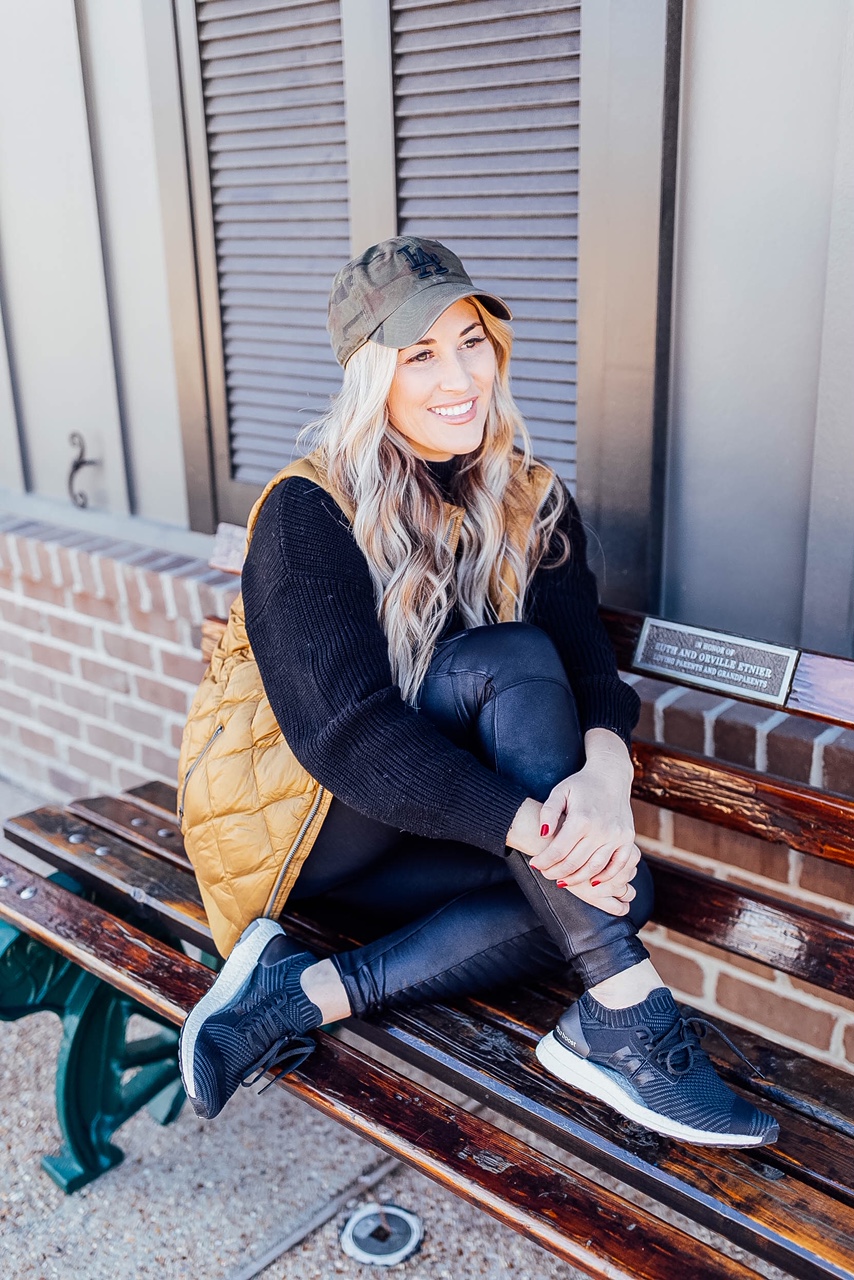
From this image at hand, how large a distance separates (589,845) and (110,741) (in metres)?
2.40

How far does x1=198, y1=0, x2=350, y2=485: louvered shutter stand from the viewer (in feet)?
9.43

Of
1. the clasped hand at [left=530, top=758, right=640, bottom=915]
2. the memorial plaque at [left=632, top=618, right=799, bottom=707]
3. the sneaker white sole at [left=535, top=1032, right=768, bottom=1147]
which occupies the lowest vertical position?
the sneaker white sole at [left=535, top=1032, right=768, bottom=1147]

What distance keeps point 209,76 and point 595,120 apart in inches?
46.1

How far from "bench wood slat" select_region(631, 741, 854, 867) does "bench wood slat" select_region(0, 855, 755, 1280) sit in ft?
2.21

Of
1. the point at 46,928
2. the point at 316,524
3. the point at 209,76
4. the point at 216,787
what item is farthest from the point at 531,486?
the point at 209,76

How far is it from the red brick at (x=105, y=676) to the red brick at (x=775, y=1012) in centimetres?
193

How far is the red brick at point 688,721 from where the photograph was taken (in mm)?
2332

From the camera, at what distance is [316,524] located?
75.4 inches

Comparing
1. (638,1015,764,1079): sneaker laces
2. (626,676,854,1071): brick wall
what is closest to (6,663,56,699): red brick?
(626,676,854,1071): brick wall

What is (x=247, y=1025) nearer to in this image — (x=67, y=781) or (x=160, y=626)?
(x=160, y=626)

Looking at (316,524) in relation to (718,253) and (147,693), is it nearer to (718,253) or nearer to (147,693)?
(718,253)

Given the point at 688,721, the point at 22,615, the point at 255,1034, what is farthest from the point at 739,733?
the point at 22,615

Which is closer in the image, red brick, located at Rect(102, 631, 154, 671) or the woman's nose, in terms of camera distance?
the woman's nose

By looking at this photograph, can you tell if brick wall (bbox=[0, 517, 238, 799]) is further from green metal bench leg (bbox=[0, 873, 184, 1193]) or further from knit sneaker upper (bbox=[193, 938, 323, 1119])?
knit sneaker upper (bbox=[193, 938, 323, 1119])
